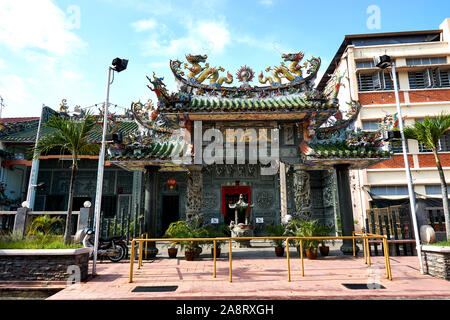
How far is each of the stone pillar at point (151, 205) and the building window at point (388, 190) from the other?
57.0ft

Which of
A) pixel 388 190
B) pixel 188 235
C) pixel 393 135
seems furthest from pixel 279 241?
pixel 388 190

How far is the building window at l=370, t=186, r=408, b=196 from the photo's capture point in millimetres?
21328

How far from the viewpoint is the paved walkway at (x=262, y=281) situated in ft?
19.6

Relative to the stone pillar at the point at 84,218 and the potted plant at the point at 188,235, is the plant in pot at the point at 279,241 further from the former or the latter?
the stone pillar at the point at 84,218

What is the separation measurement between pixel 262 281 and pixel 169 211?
12939 mm

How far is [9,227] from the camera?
470 inches

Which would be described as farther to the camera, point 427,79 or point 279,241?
point 427,79

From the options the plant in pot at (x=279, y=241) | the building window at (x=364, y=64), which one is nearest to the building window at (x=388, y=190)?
the building window at (x=364, y=64)

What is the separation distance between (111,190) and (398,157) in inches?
855

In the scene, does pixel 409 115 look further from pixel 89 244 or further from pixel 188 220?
pixel 89 244

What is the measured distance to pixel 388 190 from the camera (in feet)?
70.4

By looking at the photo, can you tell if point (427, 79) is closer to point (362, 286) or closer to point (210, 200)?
point (210, 200)

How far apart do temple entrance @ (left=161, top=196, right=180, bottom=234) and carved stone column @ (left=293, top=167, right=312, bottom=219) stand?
9.59 metres
